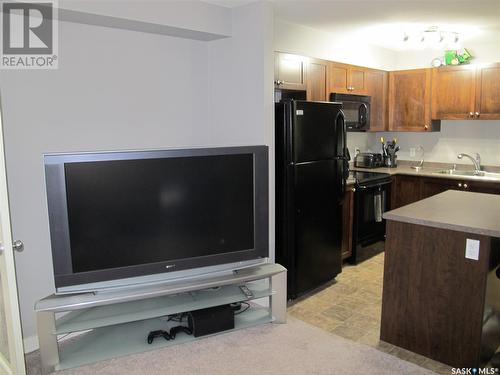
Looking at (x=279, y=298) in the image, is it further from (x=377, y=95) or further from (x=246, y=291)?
(x=377, y=95)

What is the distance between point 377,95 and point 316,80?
4.43ft

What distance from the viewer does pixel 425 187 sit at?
4.84 meters

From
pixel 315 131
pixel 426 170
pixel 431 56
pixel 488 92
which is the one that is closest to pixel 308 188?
pixel 315 131

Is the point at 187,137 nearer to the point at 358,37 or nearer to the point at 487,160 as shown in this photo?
the point at 358,37

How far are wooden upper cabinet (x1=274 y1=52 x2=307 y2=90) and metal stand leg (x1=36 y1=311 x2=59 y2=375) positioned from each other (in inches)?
99.9

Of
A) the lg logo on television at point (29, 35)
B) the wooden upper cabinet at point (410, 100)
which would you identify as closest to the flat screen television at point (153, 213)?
the lg logo on television at point (29, 35)

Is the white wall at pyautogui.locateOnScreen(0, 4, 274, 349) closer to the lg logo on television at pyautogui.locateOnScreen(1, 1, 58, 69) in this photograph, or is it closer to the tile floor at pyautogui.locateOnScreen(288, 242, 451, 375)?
the lg logo on television at pyautogui.locateOnScreen(1, 1, 58, 69)

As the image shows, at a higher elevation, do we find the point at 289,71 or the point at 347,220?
the point at 289,71

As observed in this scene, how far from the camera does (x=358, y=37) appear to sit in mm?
4695

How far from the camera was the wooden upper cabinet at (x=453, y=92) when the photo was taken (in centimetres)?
471

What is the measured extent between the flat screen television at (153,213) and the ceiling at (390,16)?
53.0 inches

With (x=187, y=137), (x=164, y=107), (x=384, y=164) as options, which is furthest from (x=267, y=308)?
(x=384, y=164)

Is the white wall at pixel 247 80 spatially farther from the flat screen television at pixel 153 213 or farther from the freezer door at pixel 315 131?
the flat screen television at pixel 153 213

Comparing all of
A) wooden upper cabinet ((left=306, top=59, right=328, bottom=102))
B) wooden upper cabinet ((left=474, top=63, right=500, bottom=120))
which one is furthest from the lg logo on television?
wooden upper cabinet ((left=474, top=63, right=500, bottom=120))
